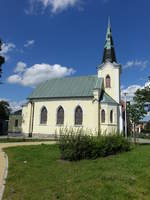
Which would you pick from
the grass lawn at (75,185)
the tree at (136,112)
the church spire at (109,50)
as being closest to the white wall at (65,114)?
the tree at (136,112)

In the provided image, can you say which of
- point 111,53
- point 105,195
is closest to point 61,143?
point 105,195

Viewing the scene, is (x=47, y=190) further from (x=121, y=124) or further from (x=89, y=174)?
(x=121, y=124)

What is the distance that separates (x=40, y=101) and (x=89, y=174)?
100 ft

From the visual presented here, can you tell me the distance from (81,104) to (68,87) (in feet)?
18.2

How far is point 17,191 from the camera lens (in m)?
6.05

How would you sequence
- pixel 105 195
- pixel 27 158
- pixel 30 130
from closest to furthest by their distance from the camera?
pixel 105 195 → pixel 27 158 → pixel 30 130

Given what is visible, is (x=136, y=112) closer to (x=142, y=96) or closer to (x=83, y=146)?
Answer: (x=142, y=96)

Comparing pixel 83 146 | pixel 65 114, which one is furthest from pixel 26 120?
pixel 83 146

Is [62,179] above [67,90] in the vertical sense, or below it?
below

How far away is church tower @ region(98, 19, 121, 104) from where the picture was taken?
3488 centimetres

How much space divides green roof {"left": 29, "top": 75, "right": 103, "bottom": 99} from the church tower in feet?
4.76

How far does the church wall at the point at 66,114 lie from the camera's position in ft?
106

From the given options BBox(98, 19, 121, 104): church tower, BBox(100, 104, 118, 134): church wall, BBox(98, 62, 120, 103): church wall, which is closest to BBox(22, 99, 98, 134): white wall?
BBox(100, 104, 118, 134): church wall

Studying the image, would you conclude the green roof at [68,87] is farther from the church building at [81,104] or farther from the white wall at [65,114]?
the white wall at [65,114]
